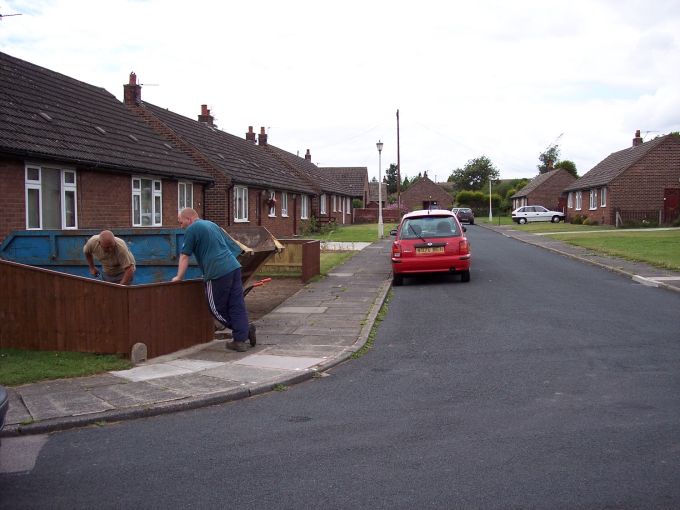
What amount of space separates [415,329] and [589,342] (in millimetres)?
2505

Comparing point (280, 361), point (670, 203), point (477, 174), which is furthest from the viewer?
point (477, 174)

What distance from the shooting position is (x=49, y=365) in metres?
7.70

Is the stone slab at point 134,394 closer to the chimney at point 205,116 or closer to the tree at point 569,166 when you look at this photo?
the chimney at point 205,116

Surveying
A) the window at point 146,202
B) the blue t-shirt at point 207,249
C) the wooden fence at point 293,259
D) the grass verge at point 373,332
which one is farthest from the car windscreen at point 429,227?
the blue t-shirt at point 207,249

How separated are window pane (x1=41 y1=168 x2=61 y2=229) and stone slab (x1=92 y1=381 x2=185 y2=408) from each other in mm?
8900

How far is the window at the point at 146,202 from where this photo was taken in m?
18.8

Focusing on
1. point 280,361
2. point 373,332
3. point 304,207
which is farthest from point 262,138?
point 280,361

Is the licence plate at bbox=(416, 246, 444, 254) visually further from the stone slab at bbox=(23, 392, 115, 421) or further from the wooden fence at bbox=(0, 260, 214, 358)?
the stone slab at bbox=(23, 392, 115, 421)

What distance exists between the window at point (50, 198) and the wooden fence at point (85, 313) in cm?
611

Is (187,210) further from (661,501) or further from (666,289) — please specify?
(666,289)

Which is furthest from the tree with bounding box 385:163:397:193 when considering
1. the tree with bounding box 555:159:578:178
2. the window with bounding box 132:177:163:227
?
the window with bounding box 132:177:163:227

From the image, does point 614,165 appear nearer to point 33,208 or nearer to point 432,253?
point 432,253

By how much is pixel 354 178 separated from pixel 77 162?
57.7 metres

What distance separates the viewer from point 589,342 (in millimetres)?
8867
